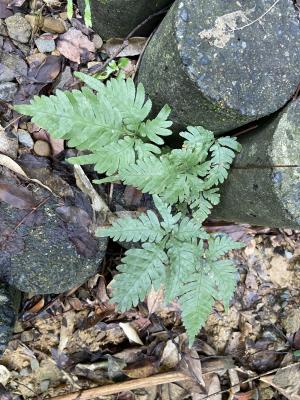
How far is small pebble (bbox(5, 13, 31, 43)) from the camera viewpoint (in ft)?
8.83

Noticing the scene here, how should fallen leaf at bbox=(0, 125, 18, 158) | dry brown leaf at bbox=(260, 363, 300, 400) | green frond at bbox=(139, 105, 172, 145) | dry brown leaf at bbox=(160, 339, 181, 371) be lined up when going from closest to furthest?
1. green frond at bbox=(139, 105, 172, 145)
2. fallen leaf at bbox=(0, 125, 18, 158)
3. dry brown leaf at bbox=(160, 339, 181, 371)
4. dry brown leaf at bbox=(260, 363, 300, 400)

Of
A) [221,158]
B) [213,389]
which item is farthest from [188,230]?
[213,389]

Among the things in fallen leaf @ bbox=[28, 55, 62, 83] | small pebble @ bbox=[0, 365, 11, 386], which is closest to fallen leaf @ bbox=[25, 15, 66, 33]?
fallen leaf @ bbox=[28, 55, 62, 83]

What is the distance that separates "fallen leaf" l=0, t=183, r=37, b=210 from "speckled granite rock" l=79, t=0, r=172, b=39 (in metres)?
1.05

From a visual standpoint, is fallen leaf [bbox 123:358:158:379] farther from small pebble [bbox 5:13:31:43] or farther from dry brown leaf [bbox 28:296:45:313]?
small pebble [bbox 5:13:31:43]

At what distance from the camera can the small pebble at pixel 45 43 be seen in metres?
2.75

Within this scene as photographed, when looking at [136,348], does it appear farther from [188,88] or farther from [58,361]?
[188,88]

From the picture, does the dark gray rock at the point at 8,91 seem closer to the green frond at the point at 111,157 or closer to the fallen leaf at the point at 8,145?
the fallen leaf at the point at 8,145

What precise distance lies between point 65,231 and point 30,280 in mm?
329

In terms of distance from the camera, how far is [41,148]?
2.73 m

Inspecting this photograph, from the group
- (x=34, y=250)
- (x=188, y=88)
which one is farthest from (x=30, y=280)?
(x=188, y=88)

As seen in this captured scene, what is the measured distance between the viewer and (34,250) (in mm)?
2559

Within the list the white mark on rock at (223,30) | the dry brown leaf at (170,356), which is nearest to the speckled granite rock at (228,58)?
the white mark on rock at (223,30)

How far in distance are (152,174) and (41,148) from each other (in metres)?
0.80
